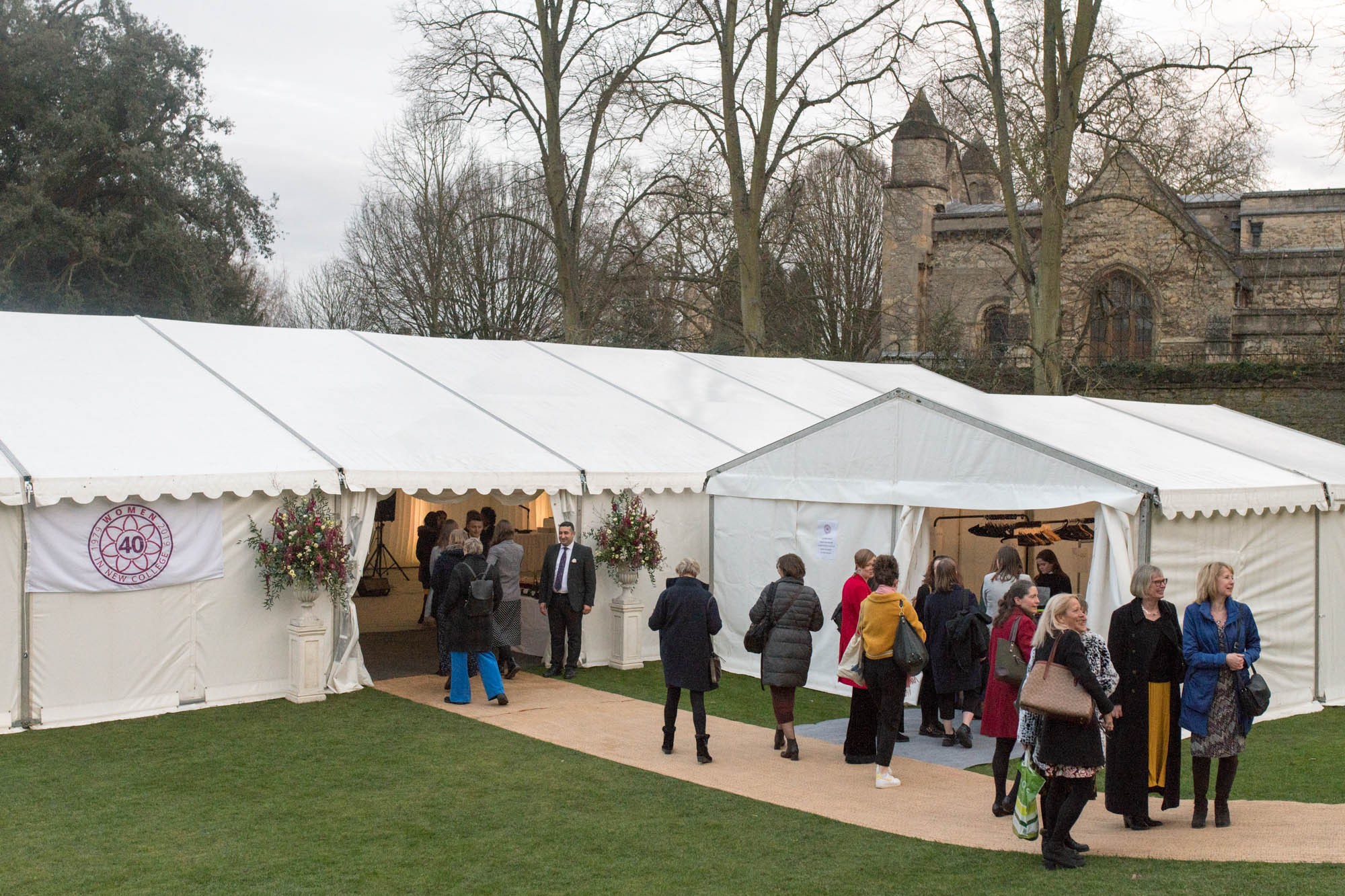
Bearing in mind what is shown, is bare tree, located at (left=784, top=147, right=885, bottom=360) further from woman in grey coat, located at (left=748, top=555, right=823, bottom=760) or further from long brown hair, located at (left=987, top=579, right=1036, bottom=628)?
long brown hair, located at (left=987, top=579, right=1036, bottom=628)

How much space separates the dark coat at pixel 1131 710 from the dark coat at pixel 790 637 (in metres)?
2.16

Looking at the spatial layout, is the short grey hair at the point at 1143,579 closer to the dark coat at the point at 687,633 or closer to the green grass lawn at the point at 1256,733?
the green grass lawn at the point at 1256,733

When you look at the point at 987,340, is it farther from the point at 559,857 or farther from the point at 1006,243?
the point at 559,857

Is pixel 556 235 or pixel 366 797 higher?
pixel 556 235

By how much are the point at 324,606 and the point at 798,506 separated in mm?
4584

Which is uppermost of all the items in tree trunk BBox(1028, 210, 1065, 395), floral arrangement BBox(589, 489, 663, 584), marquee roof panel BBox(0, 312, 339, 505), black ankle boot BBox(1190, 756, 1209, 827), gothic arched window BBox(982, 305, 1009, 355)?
gothic arched window BBox(982, 305, 1009, 355)

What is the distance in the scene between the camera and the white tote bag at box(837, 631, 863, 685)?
8008 mm

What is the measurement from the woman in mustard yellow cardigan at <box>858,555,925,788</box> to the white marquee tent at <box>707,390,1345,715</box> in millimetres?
2107

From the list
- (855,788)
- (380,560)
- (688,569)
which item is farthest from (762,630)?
(380,560)

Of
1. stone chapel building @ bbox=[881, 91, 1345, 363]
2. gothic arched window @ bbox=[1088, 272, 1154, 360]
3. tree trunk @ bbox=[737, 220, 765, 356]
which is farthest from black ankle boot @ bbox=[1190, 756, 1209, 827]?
gothic arched window @ bbox=[1088, 272, 1154, 360]

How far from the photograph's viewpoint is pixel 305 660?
409 inches

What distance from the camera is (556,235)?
2169 cm

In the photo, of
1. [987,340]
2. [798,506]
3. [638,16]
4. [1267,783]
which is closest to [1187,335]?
[987,340]

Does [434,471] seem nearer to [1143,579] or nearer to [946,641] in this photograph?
[946,641]
